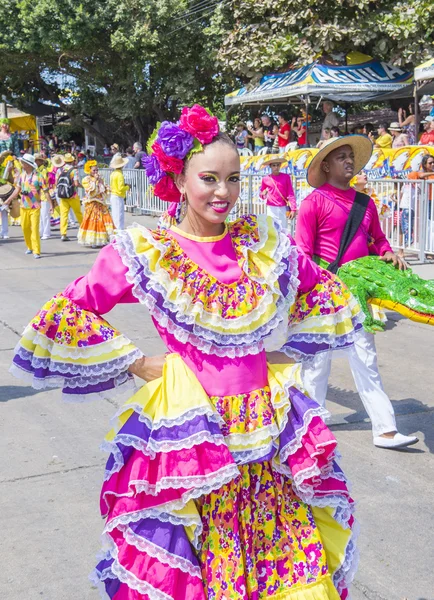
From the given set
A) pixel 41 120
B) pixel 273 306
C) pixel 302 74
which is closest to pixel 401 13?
pixel 302 74

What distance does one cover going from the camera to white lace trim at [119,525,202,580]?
261 cm

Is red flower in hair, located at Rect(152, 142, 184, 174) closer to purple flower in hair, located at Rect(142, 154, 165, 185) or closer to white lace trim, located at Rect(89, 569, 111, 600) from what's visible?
purple flower in hair, located at Rect(142, 154, 165, 185)

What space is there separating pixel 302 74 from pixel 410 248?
871 cm

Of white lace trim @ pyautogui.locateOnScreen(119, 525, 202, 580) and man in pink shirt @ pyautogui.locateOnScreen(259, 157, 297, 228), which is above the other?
man in pink shirt @ pyautogui.locateOnScreen(259, 157, 297, 228)

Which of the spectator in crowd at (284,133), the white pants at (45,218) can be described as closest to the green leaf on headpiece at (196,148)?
the white pants at (45,218)

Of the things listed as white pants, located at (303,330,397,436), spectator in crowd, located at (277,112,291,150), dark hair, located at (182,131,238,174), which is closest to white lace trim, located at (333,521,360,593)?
dark hair, located at (182,131,238,174)

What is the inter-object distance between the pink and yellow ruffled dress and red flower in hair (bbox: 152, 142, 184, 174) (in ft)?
0.70

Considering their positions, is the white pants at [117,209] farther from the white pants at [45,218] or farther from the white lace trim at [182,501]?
the white lace trim at [182,501]

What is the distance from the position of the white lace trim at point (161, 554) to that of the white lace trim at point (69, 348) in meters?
0.58

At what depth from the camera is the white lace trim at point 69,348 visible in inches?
112

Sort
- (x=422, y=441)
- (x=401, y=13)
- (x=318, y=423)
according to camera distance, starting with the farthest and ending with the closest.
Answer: (x=401, y=13) < (x=422, y=441) < (x=318, y=423)

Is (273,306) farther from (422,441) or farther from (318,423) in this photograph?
(422,441)

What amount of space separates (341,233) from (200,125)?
2723 millimetres

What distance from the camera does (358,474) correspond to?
528 cm
